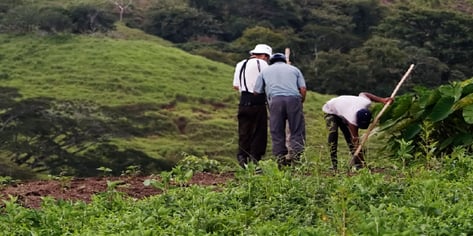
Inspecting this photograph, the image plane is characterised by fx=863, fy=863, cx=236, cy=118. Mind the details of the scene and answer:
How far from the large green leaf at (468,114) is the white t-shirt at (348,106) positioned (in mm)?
900

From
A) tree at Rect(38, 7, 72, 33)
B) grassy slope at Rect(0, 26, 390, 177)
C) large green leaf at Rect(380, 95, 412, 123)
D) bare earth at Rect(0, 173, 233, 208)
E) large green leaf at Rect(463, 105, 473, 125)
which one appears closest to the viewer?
bare earth at Rect(0, 173, 233, 208)

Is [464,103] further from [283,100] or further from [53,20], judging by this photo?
[53,20]

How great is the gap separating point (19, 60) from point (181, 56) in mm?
4931

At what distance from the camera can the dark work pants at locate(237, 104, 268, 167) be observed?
8.36 m

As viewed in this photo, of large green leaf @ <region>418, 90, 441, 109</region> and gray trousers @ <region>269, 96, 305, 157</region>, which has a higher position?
large green leaf @ <region>418, 90, 441, 109</region>

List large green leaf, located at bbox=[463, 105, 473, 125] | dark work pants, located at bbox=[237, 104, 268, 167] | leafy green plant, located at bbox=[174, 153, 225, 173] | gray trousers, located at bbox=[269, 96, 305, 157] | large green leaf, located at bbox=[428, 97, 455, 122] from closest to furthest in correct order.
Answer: large green leaf, located at bbox=[463, 105, 473, 125] → gray trousers, located at bbox=[269, 96, 305, 157] → large green leaf, located at bbox=[428, 97, 455, 122] → dark work pants, located at bbox=[237, 104, 268, 167] → leafy green plant, located at bbox=[174, 153, 225, 173]

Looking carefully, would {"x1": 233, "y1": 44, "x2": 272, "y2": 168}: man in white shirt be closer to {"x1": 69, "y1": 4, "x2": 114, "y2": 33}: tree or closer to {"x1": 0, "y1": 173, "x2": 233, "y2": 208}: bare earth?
{"x1": 0, "y1": 173, "x2": 233, "y2": 208}: bare earth

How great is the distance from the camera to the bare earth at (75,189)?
6705mm

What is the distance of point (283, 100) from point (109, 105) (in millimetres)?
15401

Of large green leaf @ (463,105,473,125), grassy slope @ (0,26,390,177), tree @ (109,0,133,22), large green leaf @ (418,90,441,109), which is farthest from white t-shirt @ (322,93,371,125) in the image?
tree @ (109,0,133,22)

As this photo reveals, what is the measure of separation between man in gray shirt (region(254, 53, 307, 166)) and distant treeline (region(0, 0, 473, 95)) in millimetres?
20990

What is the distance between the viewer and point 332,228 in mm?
4477

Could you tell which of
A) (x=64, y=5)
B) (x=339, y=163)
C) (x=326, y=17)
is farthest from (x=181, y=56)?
(x=339, y=163)

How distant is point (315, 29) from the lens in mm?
34438
